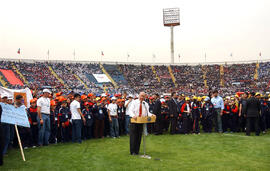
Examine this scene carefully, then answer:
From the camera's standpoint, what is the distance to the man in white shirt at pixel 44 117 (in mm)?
8844

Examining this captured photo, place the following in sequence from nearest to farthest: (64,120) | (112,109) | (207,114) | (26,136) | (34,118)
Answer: (26,136) → (34,118) → (64,120) → (112,109) → (207,114)

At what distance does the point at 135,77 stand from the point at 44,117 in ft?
151

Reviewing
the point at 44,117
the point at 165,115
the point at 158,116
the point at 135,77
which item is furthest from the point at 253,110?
the point at 135,77

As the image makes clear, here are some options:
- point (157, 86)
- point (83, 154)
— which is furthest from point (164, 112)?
point (157, 86)

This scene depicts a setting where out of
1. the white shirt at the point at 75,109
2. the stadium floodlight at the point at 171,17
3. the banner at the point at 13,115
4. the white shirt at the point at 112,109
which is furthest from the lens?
the stadium floodlight at the point at 171,17

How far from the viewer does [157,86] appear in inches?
2023

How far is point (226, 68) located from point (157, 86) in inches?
715

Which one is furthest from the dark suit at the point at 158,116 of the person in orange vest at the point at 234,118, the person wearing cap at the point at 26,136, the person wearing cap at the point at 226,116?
the person wearing cap at the point at 26,136

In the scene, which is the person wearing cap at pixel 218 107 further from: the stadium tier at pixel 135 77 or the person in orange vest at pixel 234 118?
the stadium tier at pixel 135 77

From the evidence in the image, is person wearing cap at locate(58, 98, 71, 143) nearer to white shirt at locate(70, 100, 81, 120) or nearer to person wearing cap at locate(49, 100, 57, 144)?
person wearing cap at locate(49, 100, 57, 144)

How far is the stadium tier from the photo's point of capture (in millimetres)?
45688

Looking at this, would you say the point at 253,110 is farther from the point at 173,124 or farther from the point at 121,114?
the point at 121,114

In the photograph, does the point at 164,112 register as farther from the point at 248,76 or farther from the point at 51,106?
the point at 248,76

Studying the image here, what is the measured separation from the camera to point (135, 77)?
2164 inches
